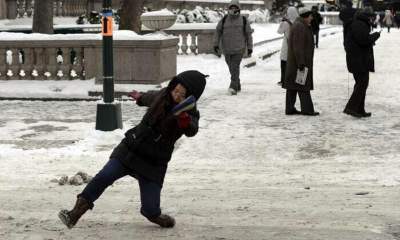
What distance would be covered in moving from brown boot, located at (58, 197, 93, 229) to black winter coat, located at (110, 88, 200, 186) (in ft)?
1.39

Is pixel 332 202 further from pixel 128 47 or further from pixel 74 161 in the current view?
pixel 128 47

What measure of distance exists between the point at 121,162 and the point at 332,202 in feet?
7.07

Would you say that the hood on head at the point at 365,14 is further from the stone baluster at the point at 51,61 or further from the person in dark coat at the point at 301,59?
the stone baluster at the point at 51,61

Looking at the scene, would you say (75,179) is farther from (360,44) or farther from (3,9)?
(3,9)

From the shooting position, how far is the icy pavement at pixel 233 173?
562cm

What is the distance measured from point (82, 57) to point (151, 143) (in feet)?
30.8

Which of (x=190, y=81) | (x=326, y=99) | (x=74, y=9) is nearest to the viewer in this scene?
(x=190, y=81)

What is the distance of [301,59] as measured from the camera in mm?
11281

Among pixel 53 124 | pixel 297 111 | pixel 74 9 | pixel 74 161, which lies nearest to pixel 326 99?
pixel 297 111

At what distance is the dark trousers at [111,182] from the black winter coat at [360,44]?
648cm

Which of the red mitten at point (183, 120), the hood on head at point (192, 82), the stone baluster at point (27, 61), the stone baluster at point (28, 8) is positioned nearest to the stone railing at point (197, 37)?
the stone baluster at point (27, 61)

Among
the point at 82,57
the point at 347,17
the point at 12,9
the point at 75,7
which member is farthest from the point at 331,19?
the point at 82,57

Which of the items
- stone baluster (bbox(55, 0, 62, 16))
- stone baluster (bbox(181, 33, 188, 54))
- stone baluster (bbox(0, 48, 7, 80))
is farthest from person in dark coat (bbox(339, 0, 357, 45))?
stone baluster (bbox(55, 0, 62, 16))

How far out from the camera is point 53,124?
1080 centimetres
